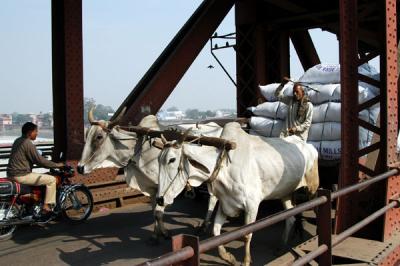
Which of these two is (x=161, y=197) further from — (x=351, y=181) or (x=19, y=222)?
(x=19, y=222)

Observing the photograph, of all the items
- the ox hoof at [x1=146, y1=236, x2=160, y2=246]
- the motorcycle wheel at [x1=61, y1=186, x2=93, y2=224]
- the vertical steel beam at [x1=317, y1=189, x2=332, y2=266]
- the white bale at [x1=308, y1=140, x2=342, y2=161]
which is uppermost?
the white bale at [x1=308, y1=140, x2=342, y2=161]

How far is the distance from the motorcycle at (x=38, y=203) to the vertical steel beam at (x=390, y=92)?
18.7 feet

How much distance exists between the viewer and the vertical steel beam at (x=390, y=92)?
18.9 feet

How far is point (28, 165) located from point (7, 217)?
96 centimetres

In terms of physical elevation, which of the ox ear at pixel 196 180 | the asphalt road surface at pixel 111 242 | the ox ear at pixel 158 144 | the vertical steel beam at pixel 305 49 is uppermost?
the vertical steel beam at pixel 305 49

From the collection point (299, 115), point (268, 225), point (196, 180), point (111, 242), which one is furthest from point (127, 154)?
point (268, 225)

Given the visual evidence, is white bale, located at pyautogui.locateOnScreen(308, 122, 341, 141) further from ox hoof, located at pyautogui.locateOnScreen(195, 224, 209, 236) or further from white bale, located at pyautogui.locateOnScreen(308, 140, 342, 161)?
ox hoof, located at pyautogui.locateOnScreen(195, 224, 209, 236)

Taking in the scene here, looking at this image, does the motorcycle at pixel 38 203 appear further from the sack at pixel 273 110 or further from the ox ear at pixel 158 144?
the sack at pixel 273 110

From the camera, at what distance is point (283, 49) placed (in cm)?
1461

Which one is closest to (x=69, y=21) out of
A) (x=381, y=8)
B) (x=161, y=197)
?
(x=161, y=197)

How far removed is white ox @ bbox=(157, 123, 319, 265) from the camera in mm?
5594

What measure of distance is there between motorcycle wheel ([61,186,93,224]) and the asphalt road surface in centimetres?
19

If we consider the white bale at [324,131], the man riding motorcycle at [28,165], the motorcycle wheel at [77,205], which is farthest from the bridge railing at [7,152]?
the white bale at [324,131]

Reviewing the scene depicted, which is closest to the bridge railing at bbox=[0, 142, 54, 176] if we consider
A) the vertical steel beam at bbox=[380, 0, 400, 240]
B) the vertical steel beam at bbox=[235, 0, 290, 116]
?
the vertical steel beam at bbox=[235, 0, 290, 116]
